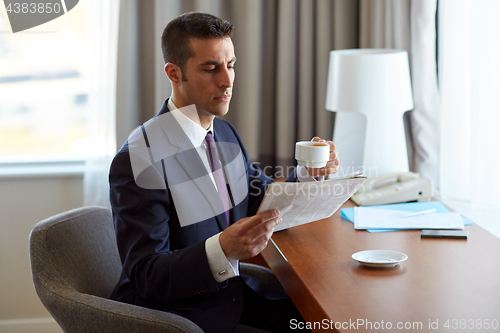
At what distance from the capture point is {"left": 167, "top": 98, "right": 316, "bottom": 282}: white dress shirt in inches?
44.4

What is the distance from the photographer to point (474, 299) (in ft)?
3.26

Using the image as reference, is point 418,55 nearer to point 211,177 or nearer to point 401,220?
point 401,220

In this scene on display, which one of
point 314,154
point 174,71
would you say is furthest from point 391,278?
point 174,71

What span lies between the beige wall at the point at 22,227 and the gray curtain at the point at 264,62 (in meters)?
0.44

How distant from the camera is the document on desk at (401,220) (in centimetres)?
146

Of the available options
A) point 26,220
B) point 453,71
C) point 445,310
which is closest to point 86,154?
point 26,220

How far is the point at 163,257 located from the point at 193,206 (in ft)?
0.66

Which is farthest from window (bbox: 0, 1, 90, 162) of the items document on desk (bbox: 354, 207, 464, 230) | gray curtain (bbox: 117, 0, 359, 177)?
document on desk (bbox: 354, 207, 464, 230)

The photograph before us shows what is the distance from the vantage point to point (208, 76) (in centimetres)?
138

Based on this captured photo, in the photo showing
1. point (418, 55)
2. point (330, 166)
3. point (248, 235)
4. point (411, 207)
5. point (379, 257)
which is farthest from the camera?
point (418, 55)

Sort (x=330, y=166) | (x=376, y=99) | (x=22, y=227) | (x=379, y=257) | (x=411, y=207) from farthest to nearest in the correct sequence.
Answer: (x=22, y=227) < (x=376, y=99) < (x=411, y=207) < (x=330, y=166) < (x=379, y=257)

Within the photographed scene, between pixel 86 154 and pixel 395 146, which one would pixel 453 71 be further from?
pixel 86 154

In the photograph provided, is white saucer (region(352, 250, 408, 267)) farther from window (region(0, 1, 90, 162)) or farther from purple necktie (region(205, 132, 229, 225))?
window (region(0, 1, 90, 162))

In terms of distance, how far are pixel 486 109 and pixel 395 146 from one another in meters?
0.39
